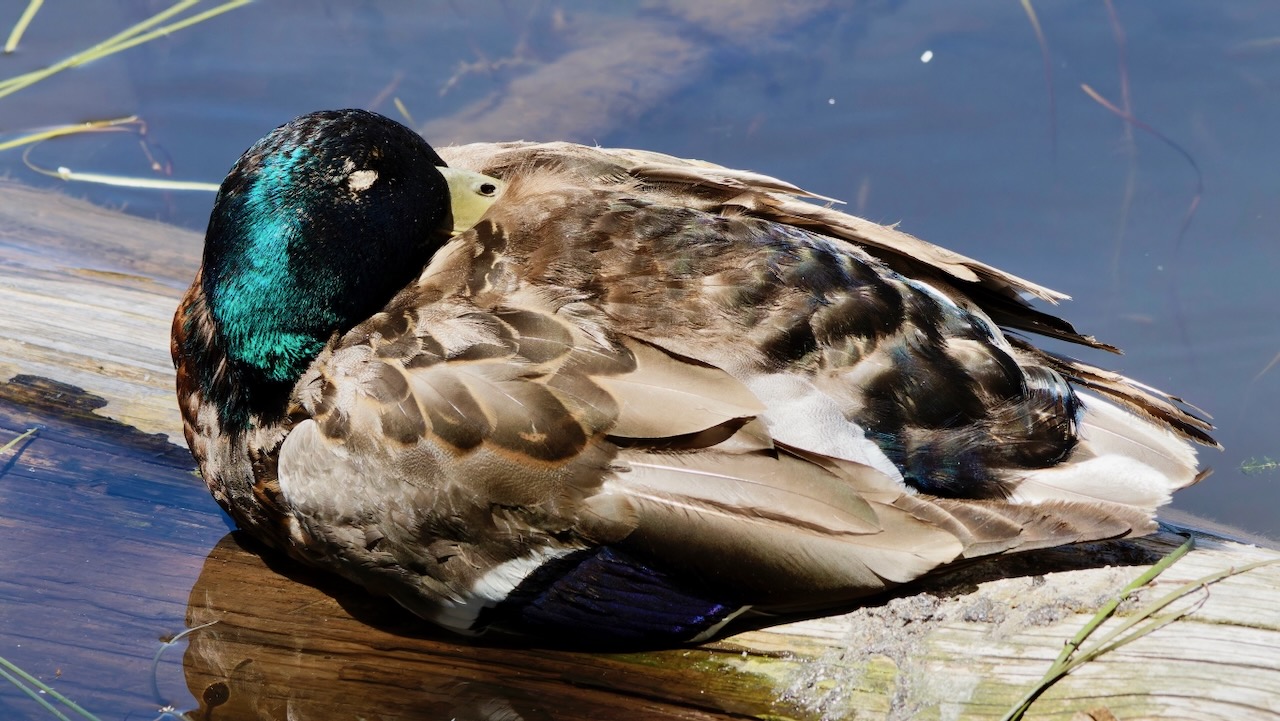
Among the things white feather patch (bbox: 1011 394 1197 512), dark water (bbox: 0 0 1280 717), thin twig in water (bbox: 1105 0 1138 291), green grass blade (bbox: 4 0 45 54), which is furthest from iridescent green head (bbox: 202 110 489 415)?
green grass blade (bbox: 4 0 45 54)

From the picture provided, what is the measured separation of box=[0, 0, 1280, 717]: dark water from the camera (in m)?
4.99

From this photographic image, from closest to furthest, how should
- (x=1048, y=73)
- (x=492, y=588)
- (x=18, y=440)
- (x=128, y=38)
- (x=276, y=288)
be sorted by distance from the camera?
(x=492, y=588), (x=276, y=288), (x=18, y=440), (x=1048, y=73), (x=128, y=38)

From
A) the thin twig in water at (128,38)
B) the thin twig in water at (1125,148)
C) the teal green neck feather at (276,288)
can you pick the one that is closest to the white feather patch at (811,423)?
the teal green neck feather at (276,288)

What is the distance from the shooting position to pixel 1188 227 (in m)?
5.10

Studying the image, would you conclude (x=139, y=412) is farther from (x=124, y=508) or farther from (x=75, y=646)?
(x=75, y=646)

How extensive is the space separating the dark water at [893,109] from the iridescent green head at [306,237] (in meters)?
2.76

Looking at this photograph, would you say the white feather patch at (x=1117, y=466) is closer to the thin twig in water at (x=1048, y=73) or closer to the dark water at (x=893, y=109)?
the dark water at (x=893, y=109)

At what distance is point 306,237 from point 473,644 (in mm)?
1139

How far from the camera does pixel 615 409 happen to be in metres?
2.76

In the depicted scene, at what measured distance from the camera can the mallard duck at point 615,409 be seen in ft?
9.09

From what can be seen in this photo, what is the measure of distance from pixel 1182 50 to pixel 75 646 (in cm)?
521

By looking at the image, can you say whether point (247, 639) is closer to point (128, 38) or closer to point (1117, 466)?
point (1117, 466)

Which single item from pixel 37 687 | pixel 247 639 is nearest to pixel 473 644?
pixel 247 639

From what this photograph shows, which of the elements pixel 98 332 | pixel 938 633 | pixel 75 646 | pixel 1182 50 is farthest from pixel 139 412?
pixel 1182 50
